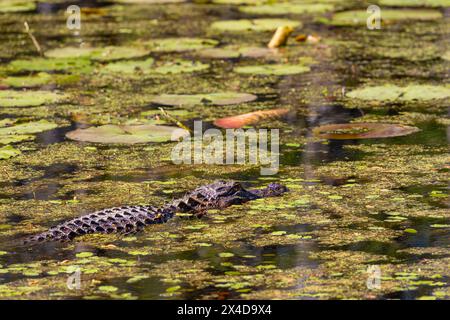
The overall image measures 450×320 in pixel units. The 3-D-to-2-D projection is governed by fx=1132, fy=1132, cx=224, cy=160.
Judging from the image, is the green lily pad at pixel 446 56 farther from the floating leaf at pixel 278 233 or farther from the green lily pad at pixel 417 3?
the floating leaf at pixel 278 233

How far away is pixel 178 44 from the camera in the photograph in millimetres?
11461

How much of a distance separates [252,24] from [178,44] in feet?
4.36

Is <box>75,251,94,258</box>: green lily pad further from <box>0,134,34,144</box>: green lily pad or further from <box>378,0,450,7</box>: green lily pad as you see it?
<box>378,0,450,7</box>: green lily pad

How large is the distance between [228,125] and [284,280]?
10.8 feet

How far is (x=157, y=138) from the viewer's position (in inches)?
309

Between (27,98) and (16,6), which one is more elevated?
(16,6)

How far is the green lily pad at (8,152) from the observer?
7457 millimetres

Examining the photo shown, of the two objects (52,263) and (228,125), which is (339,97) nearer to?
(228,125)

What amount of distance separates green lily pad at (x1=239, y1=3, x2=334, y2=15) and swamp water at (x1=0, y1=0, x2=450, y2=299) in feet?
0.11

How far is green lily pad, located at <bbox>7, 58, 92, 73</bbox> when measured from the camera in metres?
10.4

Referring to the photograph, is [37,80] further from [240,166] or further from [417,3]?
[417,3]

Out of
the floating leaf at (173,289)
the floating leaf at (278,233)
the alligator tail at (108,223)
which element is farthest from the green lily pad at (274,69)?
the floating leaf at (173,289)

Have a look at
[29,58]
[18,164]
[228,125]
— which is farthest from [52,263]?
[29,58]

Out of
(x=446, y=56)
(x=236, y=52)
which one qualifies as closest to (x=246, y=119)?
(x=236, y=52)
